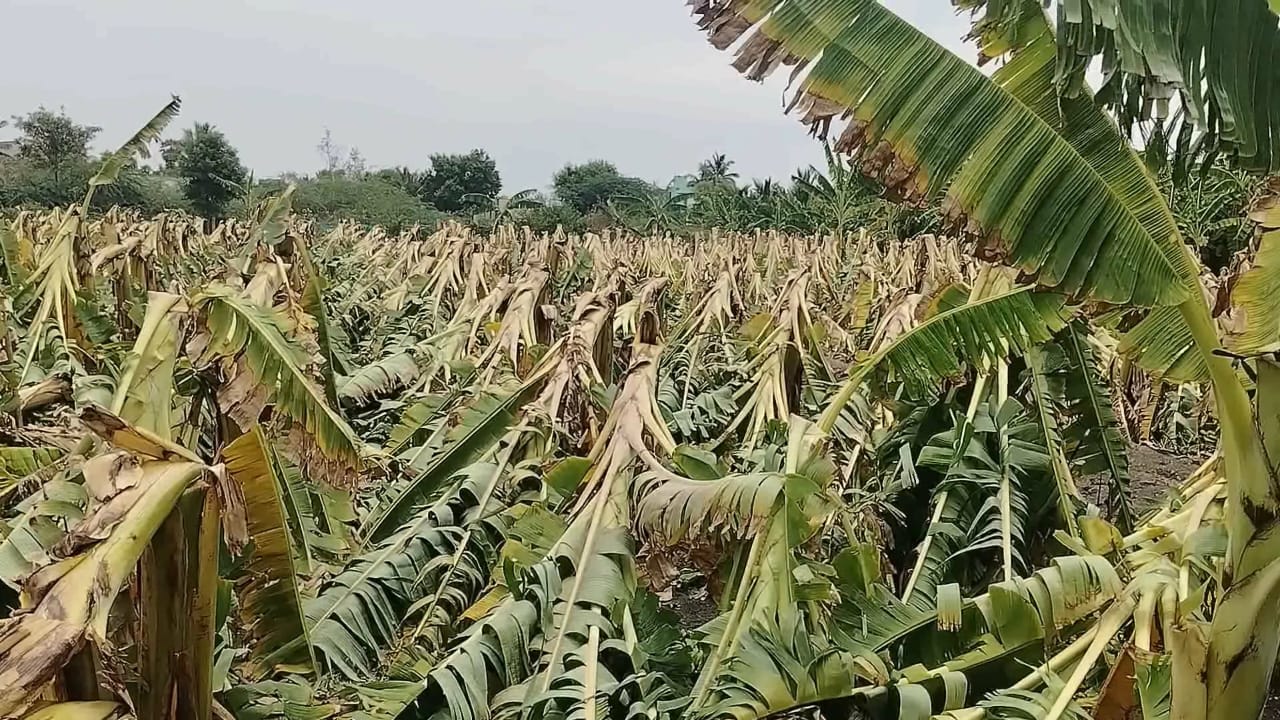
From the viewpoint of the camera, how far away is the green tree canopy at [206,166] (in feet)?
111

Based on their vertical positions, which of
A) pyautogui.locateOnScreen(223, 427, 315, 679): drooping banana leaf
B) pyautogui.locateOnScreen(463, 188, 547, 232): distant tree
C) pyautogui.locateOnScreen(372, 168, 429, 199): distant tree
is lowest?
pyautogui.locateOnScreen(223, 427, 315, 679): drooping banana leaf

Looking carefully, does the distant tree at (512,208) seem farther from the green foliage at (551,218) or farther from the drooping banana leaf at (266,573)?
the drooping banana leaf at (266,573)

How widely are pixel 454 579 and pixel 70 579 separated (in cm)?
220

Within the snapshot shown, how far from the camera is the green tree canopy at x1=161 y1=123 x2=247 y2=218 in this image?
111ft

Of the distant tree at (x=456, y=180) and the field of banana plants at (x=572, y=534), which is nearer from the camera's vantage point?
the field of banana plants at (x=572, y=534)

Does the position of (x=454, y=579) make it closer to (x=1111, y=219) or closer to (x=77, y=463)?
(x=77, y=463)

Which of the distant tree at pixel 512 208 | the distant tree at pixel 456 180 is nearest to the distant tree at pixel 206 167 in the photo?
the distant tree at pixel 512 208

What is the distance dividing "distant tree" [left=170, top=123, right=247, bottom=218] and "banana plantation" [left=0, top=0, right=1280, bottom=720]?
33308 millimetres

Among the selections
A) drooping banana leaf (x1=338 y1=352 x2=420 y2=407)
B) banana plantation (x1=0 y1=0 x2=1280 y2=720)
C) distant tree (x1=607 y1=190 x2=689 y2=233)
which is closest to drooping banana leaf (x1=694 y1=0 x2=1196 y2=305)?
banana plantation (x1=0 y1=0 x2=1280 y2=720)

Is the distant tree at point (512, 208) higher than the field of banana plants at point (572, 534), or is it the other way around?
the distant tree at point (512, 208)

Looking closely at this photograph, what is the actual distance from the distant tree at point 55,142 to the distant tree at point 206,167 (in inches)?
111

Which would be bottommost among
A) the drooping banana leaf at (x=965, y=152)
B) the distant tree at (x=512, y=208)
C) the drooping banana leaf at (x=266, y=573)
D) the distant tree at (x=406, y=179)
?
the drooping banana leaf at (x=266, y=573)

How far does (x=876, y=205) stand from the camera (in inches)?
1001

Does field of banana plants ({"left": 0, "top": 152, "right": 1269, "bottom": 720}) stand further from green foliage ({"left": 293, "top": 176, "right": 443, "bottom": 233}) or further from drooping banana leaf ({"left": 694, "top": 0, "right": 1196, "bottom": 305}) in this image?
green foliage ({"left": 293, "top": 176, "right": 443, "bottom": 233})
